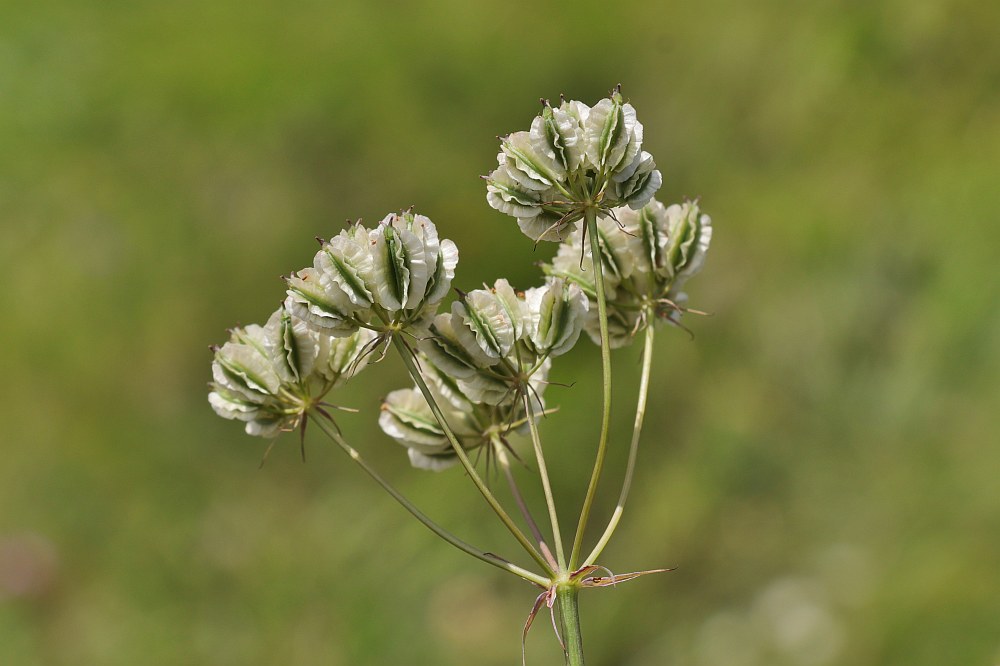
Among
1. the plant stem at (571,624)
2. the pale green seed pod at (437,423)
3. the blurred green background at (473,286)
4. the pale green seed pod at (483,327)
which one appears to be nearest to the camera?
the plant stem at (571,624)

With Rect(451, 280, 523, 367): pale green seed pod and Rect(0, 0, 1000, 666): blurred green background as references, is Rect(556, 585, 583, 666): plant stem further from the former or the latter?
Rect(0, 0, 1000, 666): blurred green background

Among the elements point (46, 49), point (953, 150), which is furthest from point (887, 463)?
point (46, 49)

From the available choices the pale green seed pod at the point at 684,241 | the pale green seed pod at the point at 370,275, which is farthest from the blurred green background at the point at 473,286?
the pale green seed pod at the point at 370,275

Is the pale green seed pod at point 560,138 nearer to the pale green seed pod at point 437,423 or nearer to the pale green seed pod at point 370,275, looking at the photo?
the pale green seed pod at point 370,275

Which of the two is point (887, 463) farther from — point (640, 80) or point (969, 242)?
point (640, 80)

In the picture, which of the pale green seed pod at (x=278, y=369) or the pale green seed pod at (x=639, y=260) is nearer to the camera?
the pale green seed pod at (x=278, y=369)

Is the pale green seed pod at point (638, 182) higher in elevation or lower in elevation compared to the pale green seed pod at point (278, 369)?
higher

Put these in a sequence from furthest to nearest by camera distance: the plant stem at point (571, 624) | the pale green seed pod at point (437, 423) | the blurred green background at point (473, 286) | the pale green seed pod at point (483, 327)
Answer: the blurred green background at point (473, 286) < the pale green seed pod at point (437, 423) < the pale green seed pod at point (483, 327) < the plant stem at point (571, 624)
